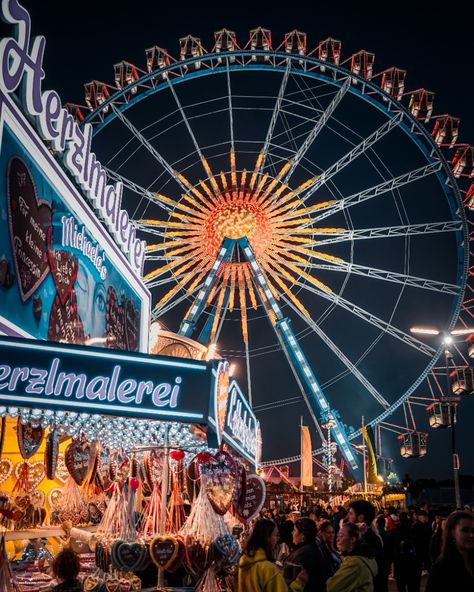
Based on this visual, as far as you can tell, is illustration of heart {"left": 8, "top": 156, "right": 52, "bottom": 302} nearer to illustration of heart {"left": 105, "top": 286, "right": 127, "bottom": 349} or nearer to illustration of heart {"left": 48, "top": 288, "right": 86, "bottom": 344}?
illustration of heart {"left": 48, "top": 288, "right": 86, "bottom": 344}

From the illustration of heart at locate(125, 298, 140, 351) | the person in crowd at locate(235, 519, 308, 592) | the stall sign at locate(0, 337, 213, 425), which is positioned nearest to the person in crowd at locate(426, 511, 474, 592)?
the person in crowd at locate(235, 519, 308, 592)

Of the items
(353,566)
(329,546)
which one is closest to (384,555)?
(329,546)

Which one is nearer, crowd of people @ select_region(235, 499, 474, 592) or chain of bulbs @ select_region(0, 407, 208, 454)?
crowd of people @ select_region(235, 499, 474, 592)

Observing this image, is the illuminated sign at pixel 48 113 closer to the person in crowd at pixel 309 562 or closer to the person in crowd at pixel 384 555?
the person in crowd at pixel 309 562

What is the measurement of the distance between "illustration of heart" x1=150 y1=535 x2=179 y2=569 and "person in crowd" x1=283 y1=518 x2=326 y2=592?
1.16 m

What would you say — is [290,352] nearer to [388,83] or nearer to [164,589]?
[388,83]

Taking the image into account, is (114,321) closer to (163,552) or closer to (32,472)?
(32,472)

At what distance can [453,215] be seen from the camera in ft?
68.4

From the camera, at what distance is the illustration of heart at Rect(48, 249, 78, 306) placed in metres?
8.86

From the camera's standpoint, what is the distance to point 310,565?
500 cm

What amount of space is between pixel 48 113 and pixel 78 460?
4.98 m

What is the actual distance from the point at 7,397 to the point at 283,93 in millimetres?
17890

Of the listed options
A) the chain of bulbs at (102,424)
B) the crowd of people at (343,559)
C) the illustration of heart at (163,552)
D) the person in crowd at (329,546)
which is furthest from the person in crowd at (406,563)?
the illustration of heart at (163,552)

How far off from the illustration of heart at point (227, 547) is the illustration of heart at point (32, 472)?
4.81 metres
